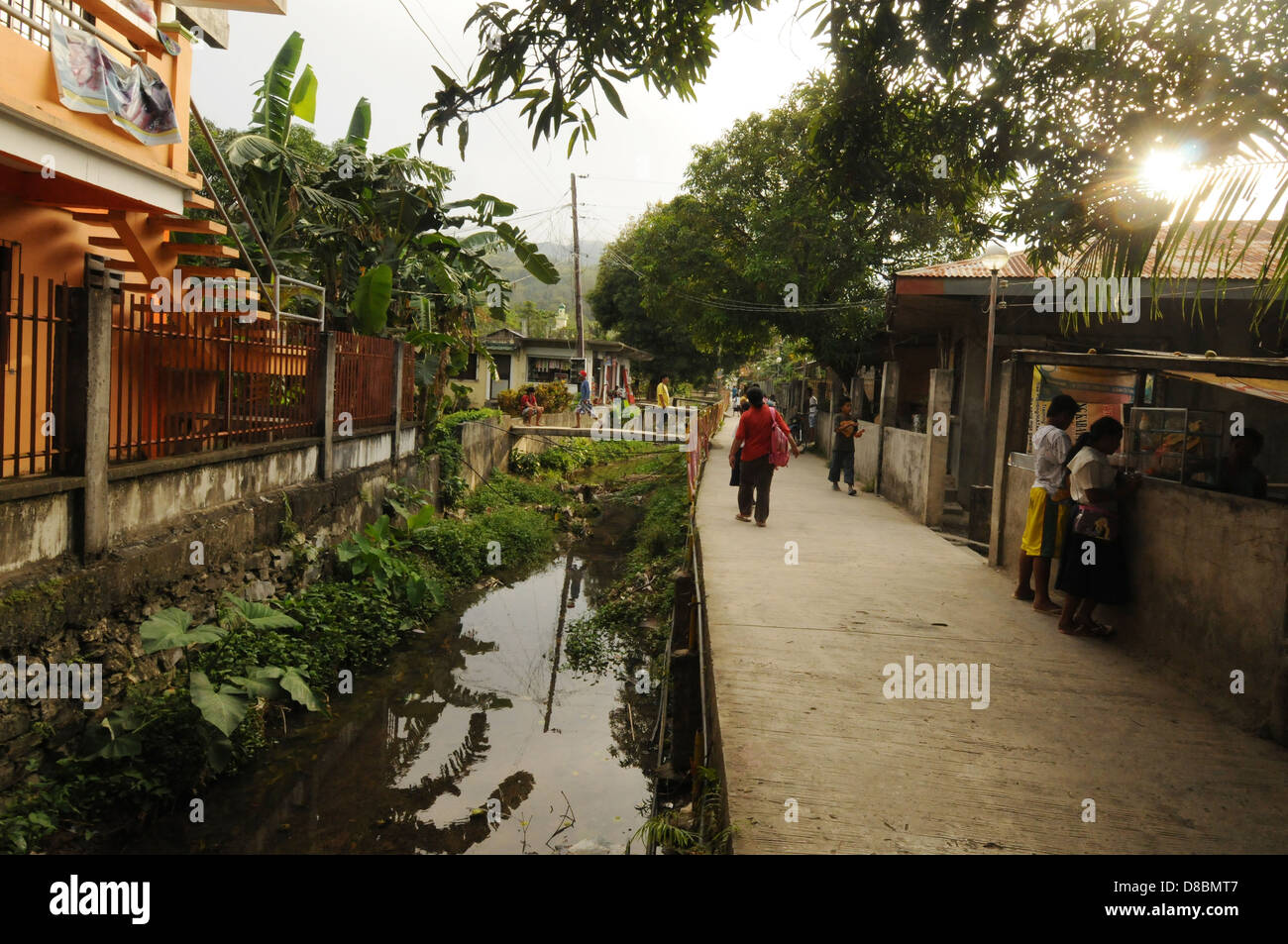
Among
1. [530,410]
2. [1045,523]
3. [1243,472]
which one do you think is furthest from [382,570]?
[530,410]

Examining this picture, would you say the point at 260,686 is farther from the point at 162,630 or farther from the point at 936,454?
the point at 936,454

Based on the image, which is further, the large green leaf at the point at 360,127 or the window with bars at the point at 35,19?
the large green leaf at the point at 360,127

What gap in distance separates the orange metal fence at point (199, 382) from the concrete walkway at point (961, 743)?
4.34 m

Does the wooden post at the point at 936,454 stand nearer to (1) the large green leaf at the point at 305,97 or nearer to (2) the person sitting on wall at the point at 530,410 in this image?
(1) the large green leaf at the point at 305,97

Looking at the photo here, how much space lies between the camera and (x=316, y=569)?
9312mm

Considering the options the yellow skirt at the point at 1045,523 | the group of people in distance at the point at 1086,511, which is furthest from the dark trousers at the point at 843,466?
the group of people in distance at the point at 1086,511

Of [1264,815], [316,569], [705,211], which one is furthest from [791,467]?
[1264,815]

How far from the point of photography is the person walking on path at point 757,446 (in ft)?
35.5

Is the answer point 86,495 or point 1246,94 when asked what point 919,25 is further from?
point 86,495

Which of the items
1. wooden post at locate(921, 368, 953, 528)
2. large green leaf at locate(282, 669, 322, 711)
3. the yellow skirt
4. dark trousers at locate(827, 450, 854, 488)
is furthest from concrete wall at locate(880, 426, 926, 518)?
large green leaf at locate(282, 669, 322, 711)

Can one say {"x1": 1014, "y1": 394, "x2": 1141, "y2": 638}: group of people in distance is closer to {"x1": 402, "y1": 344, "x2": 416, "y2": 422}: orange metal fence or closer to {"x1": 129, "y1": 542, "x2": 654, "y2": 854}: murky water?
{"x1": 129, "y1": 542, "x2": 654, "y2": 854}: murky water
